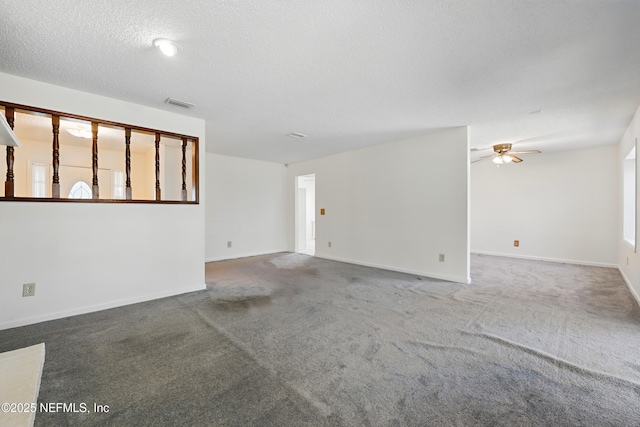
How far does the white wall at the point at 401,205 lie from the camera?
4.14m

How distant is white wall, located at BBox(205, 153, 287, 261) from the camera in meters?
5.90

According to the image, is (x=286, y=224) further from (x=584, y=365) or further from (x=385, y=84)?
(x=584, y=365)

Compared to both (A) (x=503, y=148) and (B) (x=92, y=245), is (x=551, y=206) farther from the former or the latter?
(B) (x=92, y=245)

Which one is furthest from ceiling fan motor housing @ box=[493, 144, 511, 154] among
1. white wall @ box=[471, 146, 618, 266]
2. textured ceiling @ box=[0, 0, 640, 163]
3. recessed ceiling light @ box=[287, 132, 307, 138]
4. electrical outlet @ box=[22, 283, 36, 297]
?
electrical outlet @ box=[22, 283, 36, 297]

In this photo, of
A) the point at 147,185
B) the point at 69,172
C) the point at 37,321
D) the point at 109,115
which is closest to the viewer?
the point at 37,321

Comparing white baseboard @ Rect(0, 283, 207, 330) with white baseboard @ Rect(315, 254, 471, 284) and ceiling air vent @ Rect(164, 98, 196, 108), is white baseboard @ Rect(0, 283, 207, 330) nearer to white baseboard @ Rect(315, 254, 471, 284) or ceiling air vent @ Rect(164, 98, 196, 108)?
ceiling air vent @ Rect(164, 98, 196, 108)

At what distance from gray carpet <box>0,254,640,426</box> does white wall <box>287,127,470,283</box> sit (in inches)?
38.1

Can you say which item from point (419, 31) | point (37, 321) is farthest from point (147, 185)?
point (419, 31)

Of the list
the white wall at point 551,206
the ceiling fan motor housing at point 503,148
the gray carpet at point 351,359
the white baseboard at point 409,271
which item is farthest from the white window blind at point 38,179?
the white wall at point 551,206

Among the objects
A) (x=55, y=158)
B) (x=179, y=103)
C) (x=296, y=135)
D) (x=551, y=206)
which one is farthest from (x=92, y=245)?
(x=551, y=206)

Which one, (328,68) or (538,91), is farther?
(538,91)

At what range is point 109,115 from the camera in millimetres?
3031

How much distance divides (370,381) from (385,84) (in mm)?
2595

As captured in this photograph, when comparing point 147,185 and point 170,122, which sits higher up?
point 170,122
